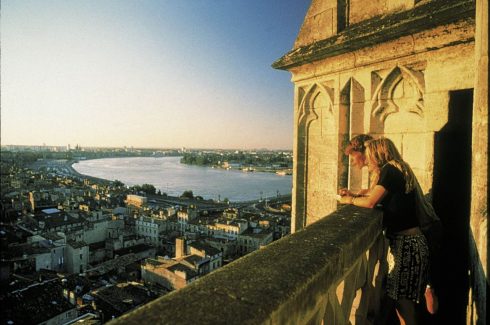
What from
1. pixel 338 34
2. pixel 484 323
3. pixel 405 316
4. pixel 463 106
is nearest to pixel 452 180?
pixel 463 106

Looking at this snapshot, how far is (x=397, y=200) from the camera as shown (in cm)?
201

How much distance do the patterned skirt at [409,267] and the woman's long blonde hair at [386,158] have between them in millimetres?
330

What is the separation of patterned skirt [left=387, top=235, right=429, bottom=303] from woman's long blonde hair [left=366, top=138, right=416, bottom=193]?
1.08ft

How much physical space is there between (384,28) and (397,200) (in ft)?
5.81

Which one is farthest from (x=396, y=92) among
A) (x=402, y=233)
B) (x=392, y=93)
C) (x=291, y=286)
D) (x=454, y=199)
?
(x=291, y=286)

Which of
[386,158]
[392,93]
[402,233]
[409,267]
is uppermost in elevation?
[392,93]

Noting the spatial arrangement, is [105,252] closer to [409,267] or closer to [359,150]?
[359,150]

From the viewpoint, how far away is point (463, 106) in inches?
116

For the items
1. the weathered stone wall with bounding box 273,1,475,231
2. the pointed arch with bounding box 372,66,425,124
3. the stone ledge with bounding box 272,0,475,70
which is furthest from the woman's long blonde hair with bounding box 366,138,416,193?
the stone ledge with bounding box 272,0,475,70

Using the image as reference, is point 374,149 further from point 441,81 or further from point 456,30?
point 456,30

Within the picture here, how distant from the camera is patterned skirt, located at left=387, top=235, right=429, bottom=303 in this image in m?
2.03

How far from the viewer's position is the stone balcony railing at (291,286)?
0.90 m

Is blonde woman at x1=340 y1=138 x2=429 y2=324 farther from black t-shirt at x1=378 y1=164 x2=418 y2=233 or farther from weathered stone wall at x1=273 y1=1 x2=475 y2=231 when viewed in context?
weathered stone wall at x1=273 y1=1 x2=475 y2=231

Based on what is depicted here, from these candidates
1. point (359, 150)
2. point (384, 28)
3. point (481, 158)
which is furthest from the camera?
point (384, 28)
